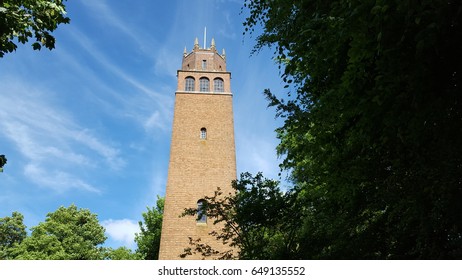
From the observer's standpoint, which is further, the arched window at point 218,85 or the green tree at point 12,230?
the green tree at point 12,230

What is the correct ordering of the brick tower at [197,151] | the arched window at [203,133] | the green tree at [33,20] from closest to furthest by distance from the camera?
the green tree at [33,20] < the brick tower at [197,151] < the arched window at [203,133]

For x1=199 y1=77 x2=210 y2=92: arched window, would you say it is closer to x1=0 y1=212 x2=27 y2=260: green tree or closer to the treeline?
the treeline

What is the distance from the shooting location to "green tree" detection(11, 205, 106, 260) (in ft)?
90.7

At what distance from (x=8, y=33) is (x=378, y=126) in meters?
5.67

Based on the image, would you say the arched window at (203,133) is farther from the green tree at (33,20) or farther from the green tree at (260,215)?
the green tree at (33,20)

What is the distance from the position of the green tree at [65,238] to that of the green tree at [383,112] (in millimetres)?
25384

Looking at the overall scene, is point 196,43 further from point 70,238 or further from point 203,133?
point 70,238

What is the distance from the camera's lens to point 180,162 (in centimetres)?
1920

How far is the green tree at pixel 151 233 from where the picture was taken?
28.9m

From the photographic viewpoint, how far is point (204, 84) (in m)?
23.1

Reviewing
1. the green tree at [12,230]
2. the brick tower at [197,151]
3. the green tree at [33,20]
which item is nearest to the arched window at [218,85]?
the brick tower at [197,151]

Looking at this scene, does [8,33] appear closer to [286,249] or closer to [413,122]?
[413,122]

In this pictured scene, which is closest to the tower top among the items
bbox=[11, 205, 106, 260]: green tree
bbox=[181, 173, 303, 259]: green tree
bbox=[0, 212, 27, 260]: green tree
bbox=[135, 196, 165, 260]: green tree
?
bbox=[135, 196, 165, 260]: green tree
